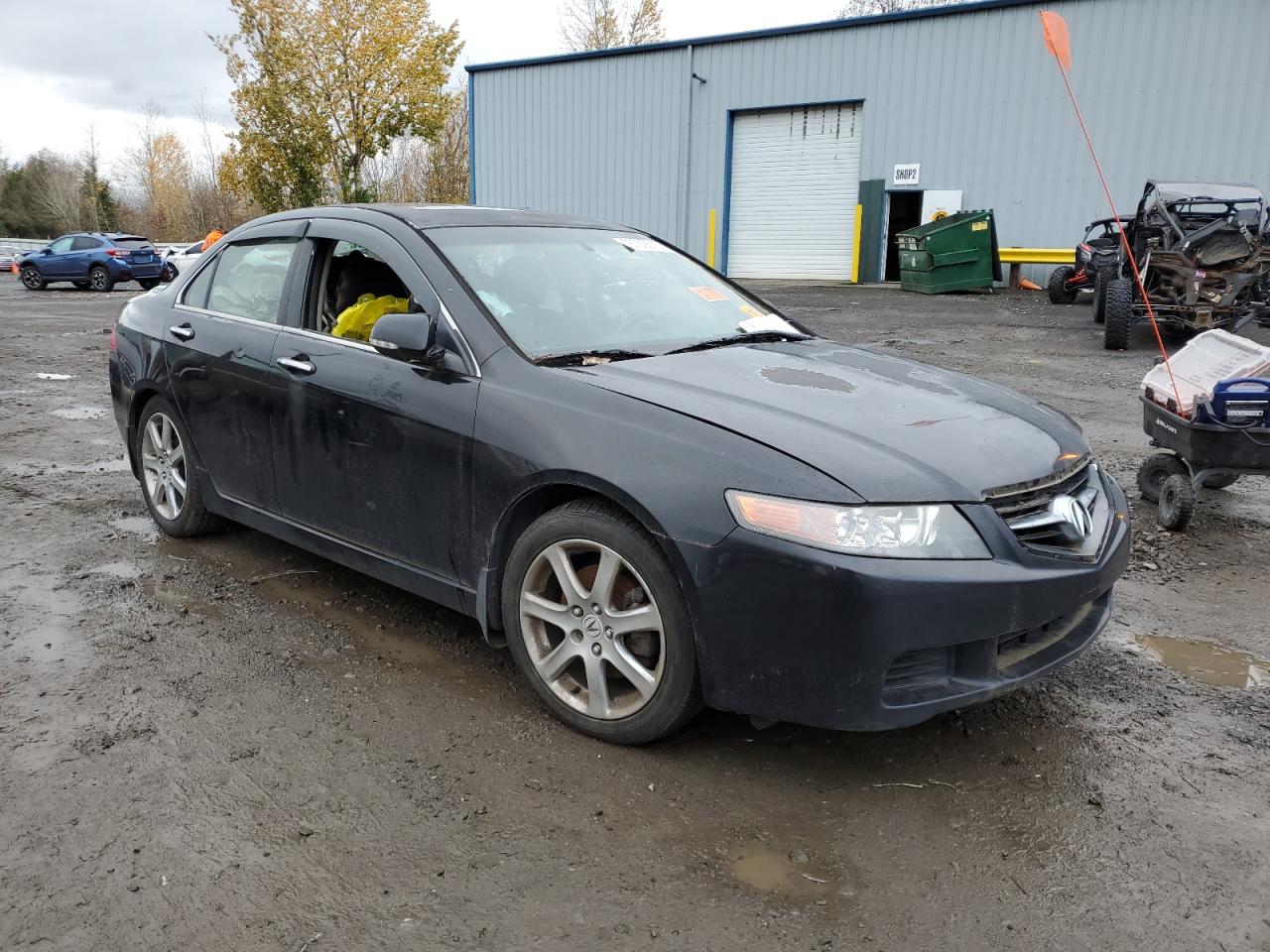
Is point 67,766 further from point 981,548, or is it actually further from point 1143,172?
point 1143,172

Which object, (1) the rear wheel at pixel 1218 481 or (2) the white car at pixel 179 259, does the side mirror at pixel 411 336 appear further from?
(2) the white car at pixel 179 259

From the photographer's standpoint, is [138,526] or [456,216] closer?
[456,216]

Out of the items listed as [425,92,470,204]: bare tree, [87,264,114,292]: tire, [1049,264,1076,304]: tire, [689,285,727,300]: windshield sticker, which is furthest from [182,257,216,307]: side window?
[425,92,470,204]: bare tree

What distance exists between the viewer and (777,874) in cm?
243

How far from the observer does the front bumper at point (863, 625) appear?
99.2 inches

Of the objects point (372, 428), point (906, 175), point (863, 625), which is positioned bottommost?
point (863, 625)

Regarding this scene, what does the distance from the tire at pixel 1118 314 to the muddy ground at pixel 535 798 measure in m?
8.22

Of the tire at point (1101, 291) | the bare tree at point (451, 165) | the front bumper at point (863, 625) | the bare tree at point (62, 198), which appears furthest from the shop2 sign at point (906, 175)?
the bare tree at point (62, 198)

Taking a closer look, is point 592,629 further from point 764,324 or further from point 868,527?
point 764,324

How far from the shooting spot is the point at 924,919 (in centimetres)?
226

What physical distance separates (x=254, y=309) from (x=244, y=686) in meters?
1.70

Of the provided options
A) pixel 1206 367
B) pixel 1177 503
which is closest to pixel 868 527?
pixel 1177 503

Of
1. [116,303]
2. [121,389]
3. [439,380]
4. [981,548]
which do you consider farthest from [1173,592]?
[116,303]

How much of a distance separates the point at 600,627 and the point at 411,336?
1167 mm
